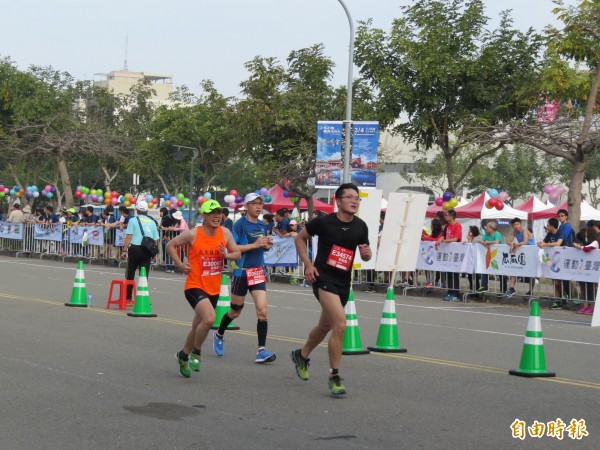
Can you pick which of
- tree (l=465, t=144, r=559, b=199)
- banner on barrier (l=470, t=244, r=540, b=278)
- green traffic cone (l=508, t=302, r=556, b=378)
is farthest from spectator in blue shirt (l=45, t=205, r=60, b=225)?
tree (l=465, t=144, r=559, b=199)

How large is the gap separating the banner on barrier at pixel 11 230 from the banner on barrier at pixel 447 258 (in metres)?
19.3

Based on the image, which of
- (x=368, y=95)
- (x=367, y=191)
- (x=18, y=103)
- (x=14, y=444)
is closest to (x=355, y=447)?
(x=14, y=444)

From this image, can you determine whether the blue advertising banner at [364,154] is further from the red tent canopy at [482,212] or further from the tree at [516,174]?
the tree at [516,174]

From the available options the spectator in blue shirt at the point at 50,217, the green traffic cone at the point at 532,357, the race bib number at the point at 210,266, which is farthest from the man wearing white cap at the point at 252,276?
the spectator in blue shirt at the point at 50,217

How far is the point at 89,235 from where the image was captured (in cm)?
3441

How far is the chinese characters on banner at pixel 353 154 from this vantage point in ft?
87.3

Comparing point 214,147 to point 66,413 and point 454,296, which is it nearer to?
point 454,296

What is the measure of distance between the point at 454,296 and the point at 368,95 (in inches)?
526

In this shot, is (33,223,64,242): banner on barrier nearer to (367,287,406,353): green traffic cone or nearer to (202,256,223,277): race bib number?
(367,287,406,353): green traffic cone

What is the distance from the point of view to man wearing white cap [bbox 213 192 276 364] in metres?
11.6

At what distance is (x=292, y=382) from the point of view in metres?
10.2

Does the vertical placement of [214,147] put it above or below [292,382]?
above

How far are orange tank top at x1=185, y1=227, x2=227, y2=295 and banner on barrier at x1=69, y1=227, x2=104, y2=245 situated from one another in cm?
2371

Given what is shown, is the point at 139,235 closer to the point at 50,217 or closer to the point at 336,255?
the point at 336,255
